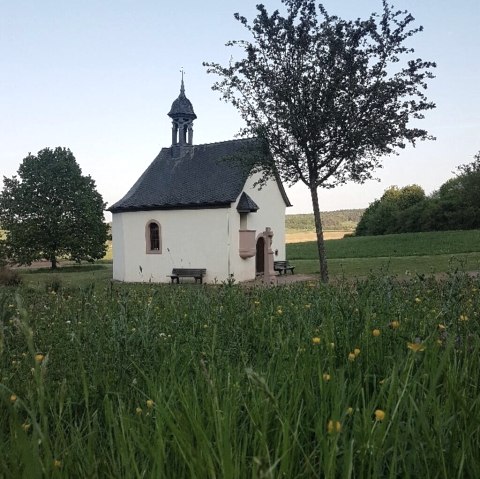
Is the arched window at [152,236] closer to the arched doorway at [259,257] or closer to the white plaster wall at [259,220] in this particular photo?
the white plaster wall at [259,220]

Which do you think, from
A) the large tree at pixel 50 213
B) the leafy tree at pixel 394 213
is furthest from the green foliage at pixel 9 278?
the leafy tree at pixel 394 213

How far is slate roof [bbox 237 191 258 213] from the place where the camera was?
24703 millimetres

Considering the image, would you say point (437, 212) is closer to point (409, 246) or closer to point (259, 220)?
point (409, 246)

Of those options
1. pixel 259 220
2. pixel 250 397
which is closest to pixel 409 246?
pixel 259 220

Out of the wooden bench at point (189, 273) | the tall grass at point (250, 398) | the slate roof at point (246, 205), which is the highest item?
the slate roof at point (246, 205)

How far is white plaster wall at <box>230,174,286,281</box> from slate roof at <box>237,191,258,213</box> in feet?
0.79

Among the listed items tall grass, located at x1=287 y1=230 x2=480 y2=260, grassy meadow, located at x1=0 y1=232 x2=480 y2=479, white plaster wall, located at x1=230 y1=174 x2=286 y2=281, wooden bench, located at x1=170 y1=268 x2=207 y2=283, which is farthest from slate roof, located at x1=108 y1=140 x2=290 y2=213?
grassy meadow, located at x1=0 y1=232 x2=480 y2=479

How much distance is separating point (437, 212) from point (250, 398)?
226 feet

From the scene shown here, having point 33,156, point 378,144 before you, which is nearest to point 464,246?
point 378,144

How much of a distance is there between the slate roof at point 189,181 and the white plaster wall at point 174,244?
1.68 feet

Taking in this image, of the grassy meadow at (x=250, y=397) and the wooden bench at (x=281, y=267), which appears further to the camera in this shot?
the wooden bench at (x=281, y=267)

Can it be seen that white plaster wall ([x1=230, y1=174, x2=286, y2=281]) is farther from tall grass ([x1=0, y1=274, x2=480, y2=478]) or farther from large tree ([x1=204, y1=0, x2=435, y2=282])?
tall grass ([x1=0, y1=274, x2=480, y2=478])

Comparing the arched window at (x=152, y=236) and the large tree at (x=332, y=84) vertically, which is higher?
the large tree at (x=332, y=84)

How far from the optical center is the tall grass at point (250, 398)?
158 centimetres
